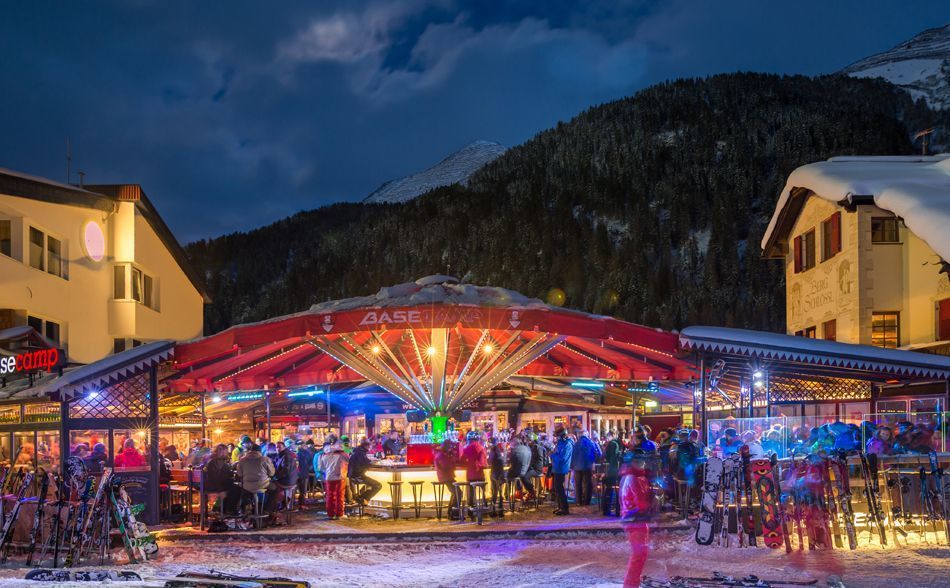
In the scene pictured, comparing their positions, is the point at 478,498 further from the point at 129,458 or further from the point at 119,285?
the point at 119,285

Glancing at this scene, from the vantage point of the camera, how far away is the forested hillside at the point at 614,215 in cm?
10462

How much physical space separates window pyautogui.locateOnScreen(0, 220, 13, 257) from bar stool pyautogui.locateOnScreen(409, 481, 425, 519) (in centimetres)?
1431

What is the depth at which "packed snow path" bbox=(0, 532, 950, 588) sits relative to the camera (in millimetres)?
11477

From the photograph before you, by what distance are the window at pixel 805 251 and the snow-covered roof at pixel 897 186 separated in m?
1.24

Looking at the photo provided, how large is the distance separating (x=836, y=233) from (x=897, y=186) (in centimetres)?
293

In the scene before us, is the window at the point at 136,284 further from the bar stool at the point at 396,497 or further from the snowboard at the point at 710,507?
the snowboard at the point at 710,507

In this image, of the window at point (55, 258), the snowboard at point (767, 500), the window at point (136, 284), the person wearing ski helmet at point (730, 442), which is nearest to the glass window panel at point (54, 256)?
the window at point (55, 258)

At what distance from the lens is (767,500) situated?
13859 millimetres

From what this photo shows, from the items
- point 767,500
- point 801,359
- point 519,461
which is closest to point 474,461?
point 519,461

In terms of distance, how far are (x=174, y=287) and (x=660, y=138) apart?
4539 inches

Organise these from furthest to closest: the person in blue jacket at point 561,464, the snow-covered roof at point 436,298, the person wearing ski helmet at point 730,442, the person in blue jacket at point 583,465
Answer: the person in blue jacket at point 583,465 < the person in blue jacket at point 561,464 < the snow-covered roof at point 436,298 < the person wearing ski helmet at point 730,442

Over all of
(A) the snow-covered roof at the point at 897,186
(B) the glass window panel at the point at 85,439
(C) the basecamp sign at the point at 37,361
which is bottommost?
(B) the glass window panel at the point at 85,439

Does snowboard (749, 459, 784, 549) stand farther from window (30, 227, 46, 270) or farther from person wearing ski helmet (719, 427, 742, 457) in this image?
window (30, 227, 46, 270)

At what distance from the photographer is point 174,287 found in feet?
125
